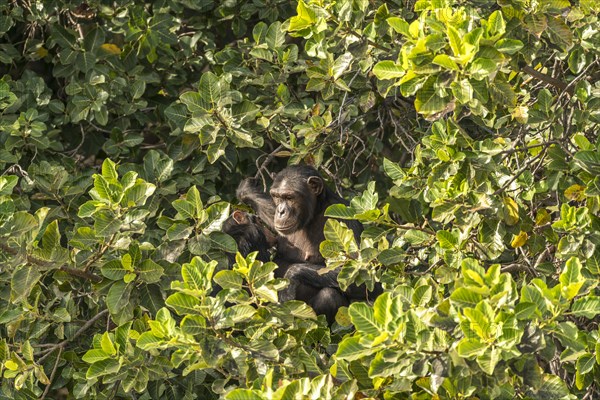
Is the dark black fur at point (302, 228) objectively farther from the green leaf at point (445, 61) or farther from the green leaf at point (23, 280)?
the green leaf at point (445, 61)

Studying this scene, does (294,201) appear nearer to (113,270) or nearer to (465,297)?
(113,270)

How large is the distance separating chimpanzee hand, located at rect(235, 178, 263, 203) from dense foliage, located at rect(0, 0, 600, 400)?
0.81 ft

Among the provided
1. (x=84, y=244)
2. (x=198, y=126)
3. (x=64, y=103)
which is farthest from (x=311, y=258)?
(x=64, y=103)

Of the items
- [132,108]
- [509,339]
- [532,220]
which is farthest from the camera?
[132,108]

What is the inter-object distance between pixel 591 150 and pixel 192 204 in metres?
1.81

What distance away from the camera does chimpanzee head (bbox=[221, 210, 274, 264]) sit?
766 centimetres

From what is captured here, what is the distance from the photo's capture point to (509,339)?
200 inches

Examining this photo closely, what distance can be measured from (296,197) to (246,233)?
346 millimetres

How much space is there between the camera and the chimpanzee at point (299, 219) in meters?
7.48

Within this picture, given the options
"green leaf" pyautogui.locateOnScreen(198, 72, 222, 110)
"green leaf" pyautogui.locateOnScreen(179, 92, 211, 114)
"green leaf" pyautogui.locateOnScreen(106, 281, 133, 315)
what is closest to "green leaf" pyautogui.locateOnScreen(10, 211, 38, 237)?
"green leaf" pyautogui.locateOnScreen(106, 281, 133, 315)

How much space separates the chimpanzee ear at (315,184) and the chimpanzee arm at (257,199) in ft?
0.96

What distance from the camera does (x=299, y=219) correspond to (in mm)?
7695

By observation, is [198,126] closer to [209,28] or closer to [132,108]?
[132,108]

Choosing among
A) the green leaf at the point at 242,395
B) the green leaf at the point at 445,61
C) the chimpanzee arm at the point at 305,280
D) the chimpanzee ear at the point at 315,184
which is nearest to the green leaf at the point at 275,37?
the chimpanzee ear at the point at 315,184
